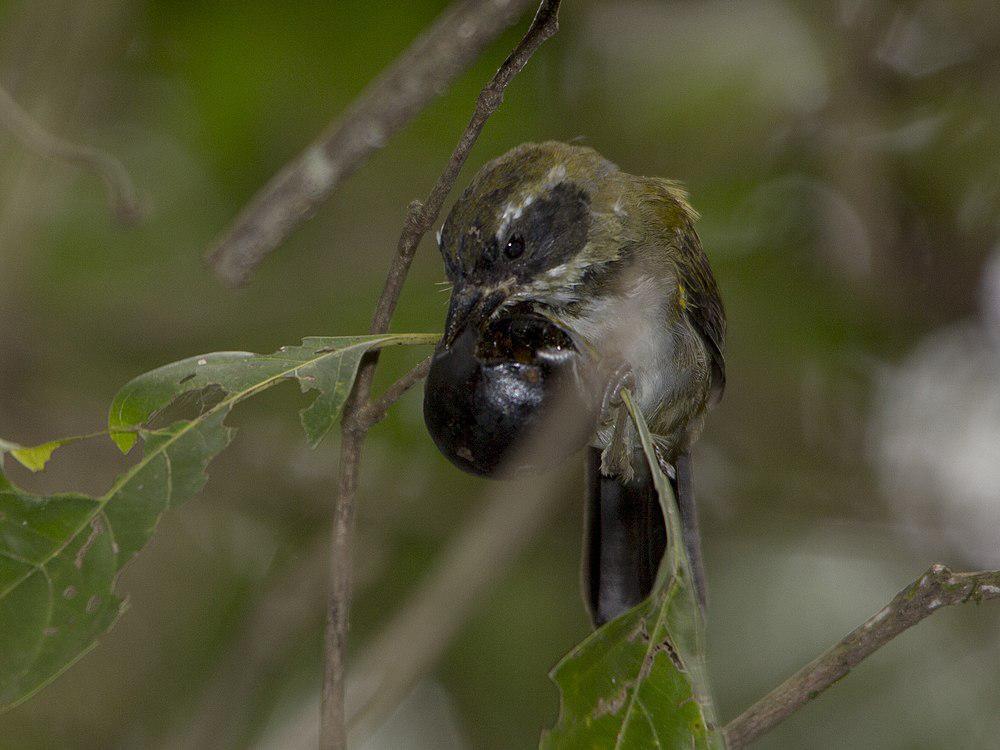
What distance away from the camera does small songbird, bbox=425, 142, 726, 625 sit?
9.21 feet

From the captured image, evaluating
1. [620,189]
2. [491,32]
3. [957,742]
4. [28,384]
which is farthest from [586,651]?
[28,384]

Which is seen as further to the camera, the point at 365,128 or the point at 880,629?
the point at 365,128

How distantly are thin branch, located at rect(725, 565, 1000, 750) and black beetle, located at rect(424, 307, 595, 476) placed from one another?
533 mm

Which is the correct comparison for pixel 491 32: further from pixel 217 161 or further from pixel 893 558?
pixel 893 558

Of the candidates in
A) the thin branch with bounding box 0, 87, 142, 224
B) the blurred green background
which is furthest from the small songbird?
the blurred green background

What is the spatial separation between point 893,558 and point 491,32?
322cm

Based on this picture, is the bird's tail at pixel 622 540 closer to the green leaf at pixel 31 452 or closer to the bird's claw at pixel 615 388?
the bird's claw at pixel 615 388

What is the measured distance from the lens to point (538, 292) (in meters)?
2.91

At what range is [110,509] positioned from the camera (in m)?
1.89

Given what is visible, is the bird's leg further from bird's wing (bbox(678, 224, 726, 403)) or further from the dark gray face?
bird's wing (bbox(678, 224, 726, 403))

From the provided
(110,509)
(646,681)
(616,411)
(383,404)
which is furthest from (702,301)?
(110,509)

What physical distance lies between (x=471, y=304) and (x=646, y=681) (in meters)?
1.11

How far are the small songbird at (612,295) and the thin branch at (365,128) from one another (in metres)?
0.43

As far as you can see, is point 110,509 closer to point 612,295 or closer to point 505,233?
point 505,233
